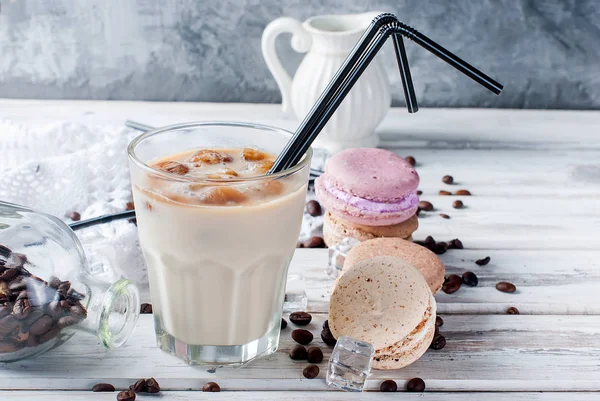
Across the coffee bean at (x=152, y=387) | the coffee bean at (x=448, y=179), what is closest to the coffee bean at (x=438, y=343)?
the coffee bean at (x=152, y=387)

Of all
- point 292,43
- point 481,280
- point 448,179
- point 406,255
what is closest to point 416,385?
point 406,255

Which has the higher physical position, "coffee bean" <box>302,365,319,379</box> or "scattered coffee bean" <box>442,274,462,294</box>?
"scattered coffee bean" <box>442,274,462,294</box>

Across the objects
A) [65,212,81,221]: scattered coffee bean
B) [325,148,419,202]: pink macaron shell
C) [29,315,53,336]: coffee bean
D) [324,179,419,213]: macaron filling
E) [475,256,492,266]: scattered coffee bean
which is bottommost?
[65,212,81,221]: scattered coffee bean

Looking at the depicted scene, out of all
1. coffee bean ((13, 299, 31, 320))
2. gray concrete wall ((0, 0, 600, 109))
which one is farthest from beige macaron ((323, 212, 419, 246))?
gray concrete wall ((0, 0, 600, 109))

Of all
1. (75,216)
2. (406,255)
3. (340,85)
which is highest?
→ (340,85)

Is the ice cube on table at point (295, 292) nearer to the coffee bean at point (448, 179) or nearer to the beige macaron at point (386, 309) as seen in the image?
the beige macaron at point (386, 309)

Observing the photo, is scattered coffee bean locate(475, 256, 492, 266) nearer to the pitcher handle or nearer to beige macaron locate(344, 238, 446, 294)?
beige macaron locate(344, 238, 446, 294)

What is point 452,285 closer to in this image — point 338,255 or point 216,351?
point 338,255
